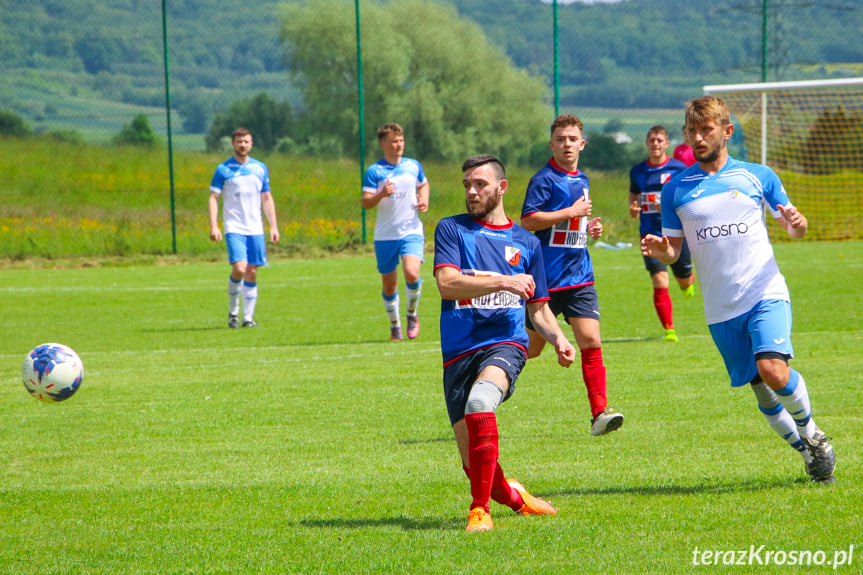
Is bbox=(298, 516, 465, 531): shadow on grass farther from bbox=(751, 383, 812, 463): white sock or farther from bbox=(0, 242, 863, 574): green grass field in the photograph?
bbox=(751, 383, 812, 463): white sock

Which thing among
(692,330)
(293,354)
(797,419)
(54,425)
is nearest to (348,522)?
(797,419)

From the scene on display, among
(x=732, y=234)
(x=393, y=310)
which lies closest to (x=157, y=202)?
(x=393, y=310)

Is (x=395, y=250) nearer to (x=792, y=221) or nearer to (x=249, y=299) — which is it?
(x=249, y=299)

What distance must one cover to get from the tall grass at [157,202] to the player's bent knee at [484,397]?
17389 mm

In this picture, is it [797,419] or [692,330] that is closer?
[797,419]

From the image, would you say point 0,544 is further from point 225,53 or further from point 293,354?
point 225,53

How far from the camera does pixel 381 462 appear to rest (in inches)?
236

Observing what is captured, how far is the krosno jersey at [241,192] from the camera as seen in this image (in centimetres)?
1270

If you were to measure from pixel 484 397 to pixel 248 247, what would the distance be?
870 cm

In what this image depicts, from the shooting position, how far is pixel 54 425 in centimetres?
727

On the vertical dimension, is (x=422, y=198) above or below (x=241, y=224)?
above

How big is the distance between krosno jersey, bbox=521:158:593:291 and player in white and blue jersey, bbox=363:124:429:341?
432cm

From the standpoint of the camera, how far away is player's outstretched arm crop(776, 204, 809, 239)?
5109mm

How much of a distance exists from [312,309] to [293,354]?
366 centimetres
